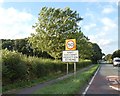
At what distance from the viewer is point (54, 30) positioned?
5212 cm

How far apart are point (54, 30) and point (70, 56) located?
28451mm

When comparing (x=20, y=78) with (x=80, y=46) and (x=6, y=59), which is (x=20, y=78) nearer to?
(x=6, y=59)

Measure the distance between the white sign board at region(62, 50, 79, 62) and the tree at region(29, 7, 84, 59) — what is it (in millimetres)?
26829

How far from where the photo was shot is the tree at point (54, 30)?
169 feet

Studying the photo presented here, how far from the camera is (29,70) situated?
25.3 metres

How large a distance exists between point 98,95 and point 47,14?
40.2 metres

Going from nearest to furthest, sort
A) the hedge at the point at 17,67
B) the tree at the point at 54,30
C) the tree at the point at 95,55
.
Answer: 1. the hedge at the point at 17,67
2. the tree at the point at 54,30
3. the tree at the point at 95,55

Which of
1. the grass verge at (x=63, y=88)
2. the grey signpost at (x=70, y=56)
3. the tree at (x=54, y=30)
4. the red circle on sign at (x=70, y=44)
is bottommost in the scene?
the grass verge at (x=63, y=88)

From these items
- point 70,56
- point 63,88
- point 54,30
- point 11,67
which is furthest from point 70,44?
point 54,30

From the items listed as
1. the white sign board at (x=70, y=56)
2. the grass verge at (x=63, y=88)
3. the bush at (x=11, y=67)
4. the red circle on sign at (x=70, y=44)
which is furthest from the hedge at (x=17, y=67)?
the red circle on sign at (x=70, y=44)

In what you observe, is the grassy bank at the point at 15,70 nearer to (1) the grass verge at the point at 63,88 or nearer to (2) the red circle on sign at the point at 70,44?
(1) the grass verge at the point at 63,88

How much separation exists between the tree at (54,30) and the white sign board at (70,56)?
2683 centimetres

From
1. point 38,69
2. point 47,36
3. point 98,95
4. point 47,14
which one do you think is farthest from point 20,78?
point 47,14

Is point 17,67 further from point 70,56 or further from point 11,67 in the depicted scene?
point 70,56
